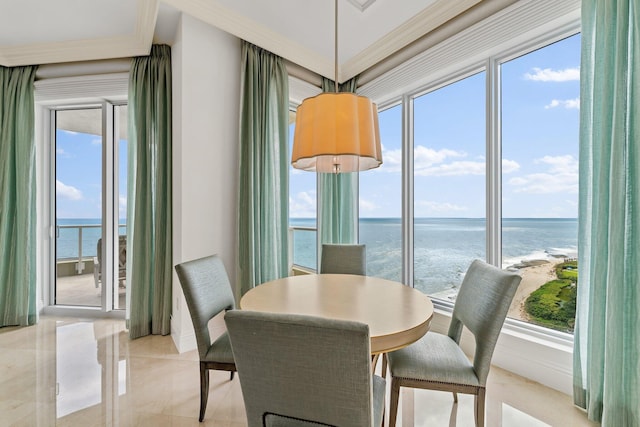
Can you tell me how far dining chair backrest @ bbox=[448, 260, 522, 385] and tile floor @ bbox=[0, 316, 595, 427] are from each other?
0.57 metres

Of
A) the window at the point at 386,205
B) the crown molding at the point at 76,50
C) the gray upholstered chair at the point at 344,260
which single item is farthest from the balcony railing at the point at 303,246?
the crown molding at the point at 76,50

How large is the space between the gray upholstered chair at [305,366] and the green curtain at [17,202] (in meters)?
3.48

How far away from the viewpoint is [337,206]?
357cm

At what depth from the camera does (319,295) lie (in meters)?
1.60

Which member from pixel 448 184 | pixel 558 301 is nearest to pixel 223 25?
pixel 448 184

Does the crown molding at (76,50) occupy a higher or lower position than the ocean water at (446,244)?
higher

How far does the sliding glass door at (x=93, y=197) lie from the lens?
125 inches

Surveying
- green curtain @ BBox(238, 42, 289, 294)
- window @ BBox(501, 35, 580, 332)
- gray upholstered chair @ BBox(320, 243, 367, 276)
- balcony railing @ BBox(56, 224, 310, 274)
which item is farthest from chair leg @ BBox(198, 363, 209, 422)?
window @ BBox(501, 35, 580, 332)

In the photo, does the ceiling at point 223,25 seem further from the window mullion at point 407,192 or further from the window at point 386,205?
the window at point 386,205

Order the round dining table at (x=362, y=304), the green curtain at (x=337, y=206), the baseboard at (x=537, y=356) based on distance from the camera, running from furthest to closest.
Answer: the green curtain at (x=337, y=206), the baseboard at (x=537, y=356), the round dining table at (x=362, y=304)

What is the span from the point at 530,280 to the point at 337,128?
2.06m

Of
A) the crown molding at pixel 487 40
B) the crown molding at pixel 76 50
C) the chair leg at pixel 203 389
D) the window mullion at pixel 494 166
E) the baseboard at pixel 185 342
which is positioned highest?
the crown molding at pixel 76 50

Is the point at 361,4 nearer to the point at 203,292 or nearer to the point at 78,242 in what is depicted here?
the point at 203,292

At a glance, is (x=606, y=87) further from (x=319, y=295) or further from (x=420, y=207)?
(x=319, y=295)
